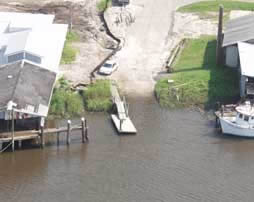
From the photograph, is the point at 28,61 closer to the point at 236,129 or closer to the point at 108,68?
the point at 108,68

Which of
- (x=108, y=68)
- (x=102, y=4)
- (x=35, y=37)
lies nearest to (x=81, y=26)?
(x=102, y=4)

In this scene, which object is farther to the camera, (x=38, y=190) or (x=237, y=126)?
(x=237, y=126)

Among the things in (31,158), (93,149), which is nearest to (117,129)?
(93,149)

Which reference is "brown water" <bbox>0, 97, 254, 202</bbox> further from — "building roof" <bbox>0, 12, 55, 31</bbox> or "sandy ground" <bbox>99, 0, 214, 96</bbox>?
"building roof" <bbox>0, 12, 55, 31</bbox>

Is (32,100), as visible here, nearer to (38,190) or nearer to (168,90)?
(38,190)

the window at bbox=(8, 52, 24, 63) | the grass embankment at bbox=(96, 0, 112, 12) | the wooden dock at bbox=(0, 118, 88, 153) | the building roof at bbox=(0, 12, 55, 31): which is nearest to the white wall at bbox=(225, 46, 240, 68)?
the building roof at bbox=(0, 12, 55, 31)

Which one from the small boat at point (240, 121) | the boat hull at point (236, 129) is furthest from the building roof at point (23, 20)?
the boat hull at point (236, 129)

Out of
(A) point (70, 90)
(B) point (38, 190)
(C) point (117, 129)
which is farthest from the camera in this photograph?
(A) point (70, 90)
